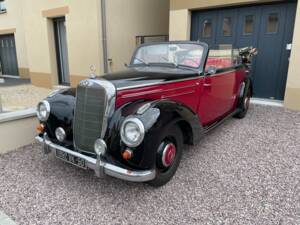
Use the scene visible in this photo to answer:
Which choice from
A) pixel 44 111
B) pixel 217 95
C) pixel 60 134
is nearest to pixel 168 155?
pixel 60 134

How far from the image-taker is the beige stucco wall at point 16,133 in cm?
343

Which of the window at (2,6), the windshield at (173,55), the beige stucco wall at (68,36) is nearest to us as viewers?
the windshield at (173,55)

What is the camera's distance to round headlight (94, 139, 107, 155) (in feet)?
→ 7.31

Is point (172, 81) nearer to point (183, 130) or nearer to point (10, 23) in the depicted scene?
point (183, 130)

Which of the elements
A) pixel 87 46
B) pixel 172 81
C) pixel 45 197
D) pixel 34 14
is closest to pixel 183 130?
pixel 172 81

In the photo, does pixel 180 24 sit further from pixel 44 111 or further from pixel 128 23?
pixel 44 111

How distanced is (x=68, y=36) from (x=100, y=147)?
6.54 m

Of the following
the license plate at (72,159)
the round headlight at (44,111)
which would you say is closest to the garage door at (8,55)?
the round headlight at (44,111)

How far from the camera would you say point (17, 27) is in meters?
11.1

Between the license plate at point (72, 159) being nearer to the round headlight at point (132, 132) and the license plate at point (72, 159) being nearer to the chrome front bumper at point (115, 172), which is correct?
the chrome front bumper at point (115, 172)

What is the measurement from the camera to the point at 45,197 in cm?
244

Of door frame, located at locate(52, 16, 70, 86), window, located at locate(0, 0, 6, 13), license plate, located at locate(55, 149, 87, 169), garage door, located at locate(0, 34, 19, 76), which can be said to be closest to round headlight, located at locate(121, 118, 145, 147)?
license plate, located at locate(55, 149, 87, 169)

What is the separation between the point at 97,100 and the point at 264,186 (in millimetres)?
2064

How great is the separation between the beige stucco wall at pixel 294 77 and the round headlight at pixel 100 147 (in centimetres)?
504
